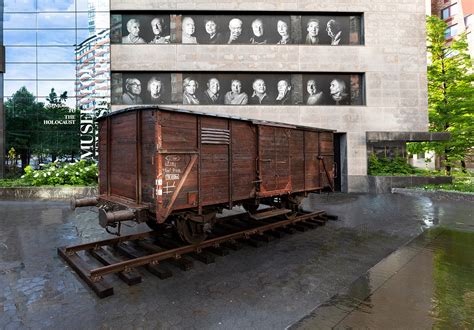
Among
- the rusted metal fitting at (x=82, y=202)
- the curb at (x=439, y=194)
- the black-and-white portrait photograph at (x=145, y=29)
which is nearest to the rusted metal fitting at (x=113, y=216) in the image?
the rusted metal fitting at (x=82, y=202)

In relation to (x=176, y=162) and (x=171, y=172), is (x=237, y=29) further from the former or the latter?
(x=171, y=172)

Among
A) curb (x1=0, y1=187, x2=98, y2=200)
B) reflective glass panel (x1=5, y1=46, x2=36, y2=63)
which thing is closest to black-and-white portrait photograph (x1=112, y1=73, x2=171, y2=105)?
curb (x1=0, y1=187, x2=98, y2=200)

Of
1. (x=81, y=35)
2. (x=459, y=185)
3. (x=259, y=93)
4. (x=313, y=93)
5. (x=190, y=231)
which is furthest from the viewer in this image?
(x=81, y=35)

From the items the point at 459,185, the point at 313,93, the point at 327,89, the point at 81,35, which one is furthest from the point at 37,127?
the point at 459,185

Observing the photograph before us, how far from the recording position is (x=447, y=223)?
9.79m

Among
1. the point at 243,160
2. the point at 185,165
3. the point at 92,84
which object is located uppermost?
the point at 92,84

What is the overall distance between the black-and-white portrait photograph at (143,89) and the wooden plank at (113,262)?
14012 millimetres

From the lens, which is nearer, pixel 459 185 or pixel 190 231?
pixel 190 231

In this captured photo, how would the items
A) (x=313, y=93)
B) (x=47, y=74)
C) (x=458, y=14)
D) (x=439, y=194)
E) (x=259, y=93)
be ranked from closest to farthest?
(x=439, y=194) → (x=259, y=93) → (x=313, y=93) → (x=47, y=74) → (x=458, y=14)

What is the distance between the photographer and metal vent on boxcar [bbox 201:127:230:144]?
6020 mm

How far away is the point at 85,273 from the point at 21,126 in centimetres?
2161

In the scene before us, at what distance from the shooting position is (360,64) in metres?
18.8

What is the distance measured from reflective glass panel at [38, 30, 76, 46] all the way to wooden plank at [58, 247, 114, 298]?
2080 cm

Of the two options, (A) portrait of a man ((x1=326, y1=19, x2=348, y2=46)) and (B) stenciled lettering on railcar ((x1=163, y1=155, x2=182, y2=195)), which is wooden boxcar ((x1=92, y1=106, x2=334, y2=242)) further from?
(A) portrait of a man ((x1=326, y1=19, x2=348, y2=46))
